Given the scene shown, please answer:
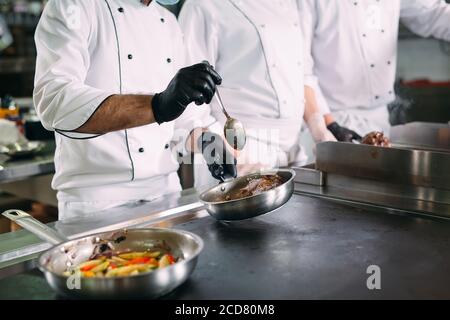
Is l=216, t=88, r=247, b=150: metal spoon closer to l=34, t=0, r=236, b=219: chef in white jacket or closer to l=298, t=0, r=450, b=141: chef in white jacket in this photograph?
l=34, t=0, r=236, b=219: chef in white jacket

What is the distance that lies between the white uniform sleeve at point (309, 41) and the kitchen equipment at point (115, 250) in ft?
6.77

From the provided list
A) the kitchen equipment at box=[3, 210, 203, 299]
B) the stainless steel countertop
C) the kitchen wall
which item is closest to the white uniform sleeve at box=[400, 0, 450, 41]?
the kitchen wall

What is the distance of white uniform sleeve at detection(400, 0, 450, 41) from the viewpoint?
3607mm

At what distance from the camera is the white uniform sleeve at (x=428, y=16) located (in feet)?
11.8

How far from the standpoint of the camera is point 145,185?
2119 mm

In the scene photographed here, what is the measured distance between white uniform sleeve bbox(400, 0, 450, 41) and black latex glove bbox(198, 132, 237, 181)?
2.28 meters

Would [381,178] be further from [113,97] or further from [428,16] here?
[428,16]

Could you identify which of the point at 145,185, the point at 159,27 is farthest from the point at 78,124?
the point at 159,27

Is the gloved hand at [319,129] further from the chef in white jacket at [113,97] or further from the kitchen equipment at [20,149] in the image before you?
the kitchen equipment at [20,149]

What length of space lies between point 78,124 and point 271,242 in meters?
0.69

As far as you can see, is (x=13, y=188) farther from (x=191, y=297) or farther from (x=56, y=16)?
(x=191, y=297)

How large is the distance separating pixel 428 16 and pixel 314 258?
2.90 metres

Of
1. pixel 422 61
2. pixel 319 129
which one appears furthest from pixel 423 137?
pixel 422 61

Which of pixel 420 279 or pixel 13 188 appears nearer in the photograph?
pixel 420 279
